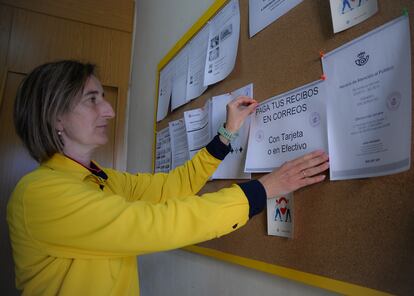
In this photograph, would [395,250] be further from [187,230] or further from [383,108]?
[187,230]

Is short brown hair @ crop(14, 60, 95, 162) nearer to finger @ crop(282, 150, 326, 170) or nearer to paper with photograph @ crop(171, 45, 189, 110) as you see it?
paper with photograph @ crop(171, 45, 189, 110)

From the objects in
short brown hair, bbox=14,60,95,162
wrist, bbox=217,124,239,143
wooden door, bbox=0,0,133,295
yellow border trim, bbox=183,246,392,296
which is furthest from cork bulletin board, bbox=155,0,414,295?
wooden door, bbox=0,0,133,295

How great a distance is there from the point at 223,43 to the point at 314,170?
539 mm

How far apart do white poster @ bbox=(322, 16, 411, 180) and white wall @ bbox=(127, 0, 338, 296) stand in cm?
28

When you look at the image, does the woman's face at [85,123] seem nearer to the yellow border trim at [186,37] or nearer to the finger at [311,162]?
the yellow border trim at [186,37]

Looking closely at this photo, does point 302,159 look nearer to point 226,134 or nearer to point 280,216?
point 280,216

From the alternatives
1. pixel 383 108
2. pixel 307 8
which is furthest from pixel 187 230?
pixel 307 8

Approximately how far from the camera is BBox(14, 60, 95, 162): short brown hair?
2.63ft

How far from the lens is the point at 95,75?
37.3 inches

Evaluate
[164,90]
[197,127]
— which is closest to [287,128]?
[197,127]

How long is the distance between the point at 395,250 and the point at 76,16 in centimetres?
226

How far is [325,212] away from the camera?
584 mm

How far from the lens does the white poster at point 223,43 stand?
0.90 meters

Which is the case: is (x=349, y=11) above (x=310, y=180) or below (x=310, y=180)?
above
